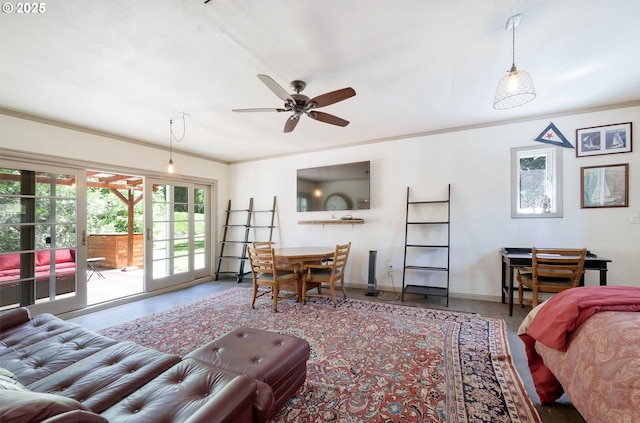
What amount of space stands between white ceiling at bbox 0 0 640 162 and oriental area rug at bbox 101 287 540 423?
2497 millimetres

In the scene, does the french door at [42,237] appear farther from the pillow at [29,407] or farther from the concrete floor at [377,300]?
the pillow at [29,407]

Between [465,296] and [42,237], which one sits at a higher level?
[42,237]

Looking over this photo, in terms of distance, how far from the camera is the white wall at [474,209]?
10.4 feet

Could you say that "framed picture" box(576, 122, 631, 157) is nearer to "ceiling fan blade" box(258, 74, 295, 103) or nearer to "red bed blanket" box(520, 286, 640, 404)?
"red bed blanket" box(520, 286, 640, 404)

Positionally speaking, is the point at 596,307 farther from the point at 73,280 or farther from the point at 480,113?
the point at 73,280

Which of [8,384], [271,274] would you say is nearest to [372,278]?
[271,274]

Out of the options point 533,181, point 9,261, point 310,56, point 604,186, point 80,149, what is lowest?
point 9,261

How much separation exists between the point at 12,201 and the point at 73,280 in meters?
1.17

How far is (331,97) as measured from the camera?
228cm

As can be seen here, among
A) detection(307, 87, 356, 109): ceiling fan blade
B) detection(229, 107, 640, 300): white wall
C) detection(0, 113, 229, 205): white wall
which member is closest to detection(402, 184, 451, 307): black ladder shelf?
detection(229, 107, 640, 300): white wall

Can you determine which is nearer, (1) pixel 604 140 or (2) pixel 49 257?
(1) pixel 604 140

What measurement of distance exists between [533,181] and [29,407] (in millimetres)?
4780

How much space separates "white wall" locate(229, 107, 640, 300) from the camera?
316 cm

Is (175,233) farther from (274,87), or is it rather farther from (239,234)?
(274,87)
